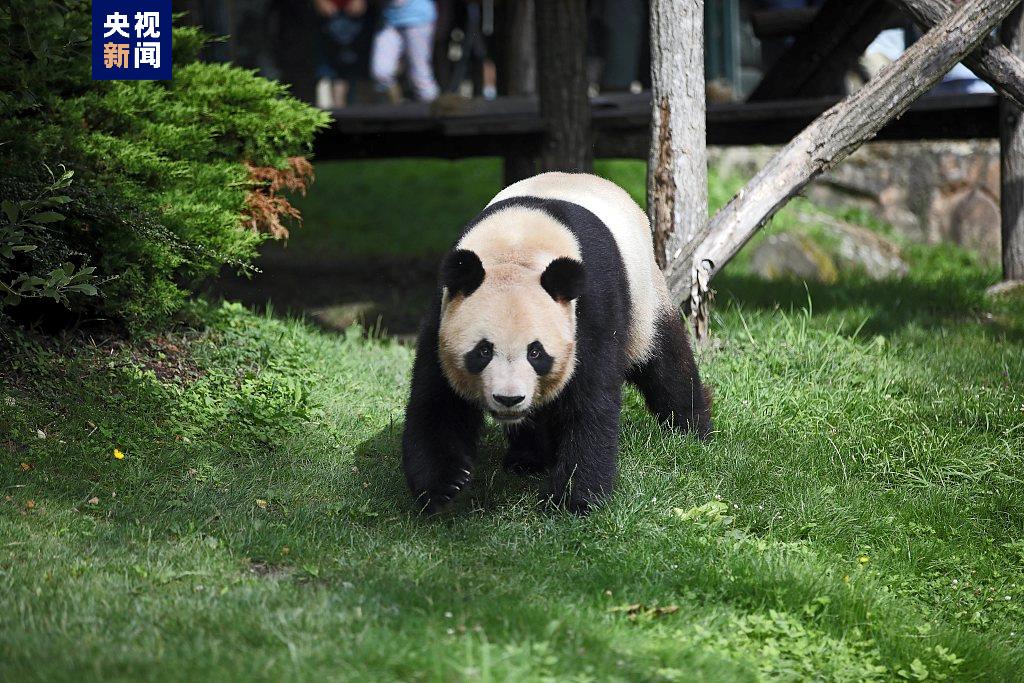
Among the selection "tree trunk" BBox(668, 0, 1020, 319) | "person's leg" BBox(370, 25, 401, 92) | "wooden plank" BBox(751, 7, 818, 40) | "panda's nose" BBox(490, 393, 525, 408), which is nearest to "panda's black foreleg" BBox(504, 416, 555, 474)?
"panda's nose" BBox(490, 393, 525, 408)

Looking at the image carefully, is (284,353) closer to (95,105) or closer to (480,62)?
(95,105)

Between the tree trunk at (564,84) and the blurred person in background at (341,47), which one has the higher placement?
the blurred person in background at (341,47)

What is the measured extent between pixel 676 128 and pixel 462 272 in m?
2.76

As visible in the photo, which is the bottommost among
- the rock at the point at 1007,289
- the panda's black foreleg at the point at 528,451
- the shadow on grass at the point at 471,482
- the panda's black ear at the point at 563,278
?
the shadow on grass at the point at 471,482

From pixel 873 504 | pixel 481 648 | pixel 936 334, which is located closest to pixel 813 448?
pixel 873 504

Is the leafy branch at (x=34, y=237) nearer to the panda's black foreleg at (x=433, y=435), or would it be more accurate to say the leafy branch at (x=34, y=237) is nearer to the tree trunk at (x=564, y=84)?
the panda's black foreleg at (x=433, y=435)

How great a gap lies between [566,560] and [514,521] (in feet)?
1.32

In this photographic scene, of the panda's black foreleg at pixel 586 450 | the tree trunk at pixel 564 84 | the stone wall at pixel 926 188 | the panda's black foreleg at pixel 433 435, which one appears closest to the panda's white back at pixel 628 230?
the panda's black foreleg at pixel 586 450

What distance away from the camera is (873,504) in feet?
17.0

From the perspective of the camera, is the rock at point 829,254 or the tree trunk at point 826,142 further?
the rock at point 829,254

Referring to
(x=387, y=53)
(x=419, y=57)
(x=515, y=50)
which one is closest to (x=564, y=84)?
(x=515, y=50)

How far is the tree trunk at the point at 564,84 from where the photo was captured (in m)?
8.01

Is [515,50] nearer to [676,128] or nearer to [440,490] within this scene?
[676,128]

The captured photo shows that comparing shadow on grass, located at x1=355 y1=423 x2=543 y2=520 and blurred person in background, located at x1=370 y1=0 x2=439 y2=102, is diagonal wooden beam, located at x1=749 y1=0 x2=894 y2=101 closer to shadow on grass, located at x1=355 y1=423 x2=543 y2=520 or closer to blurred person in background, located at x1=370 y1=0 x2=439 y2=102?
shadow on grass, located at x1=355 y1=423 x2=543 y2=520
